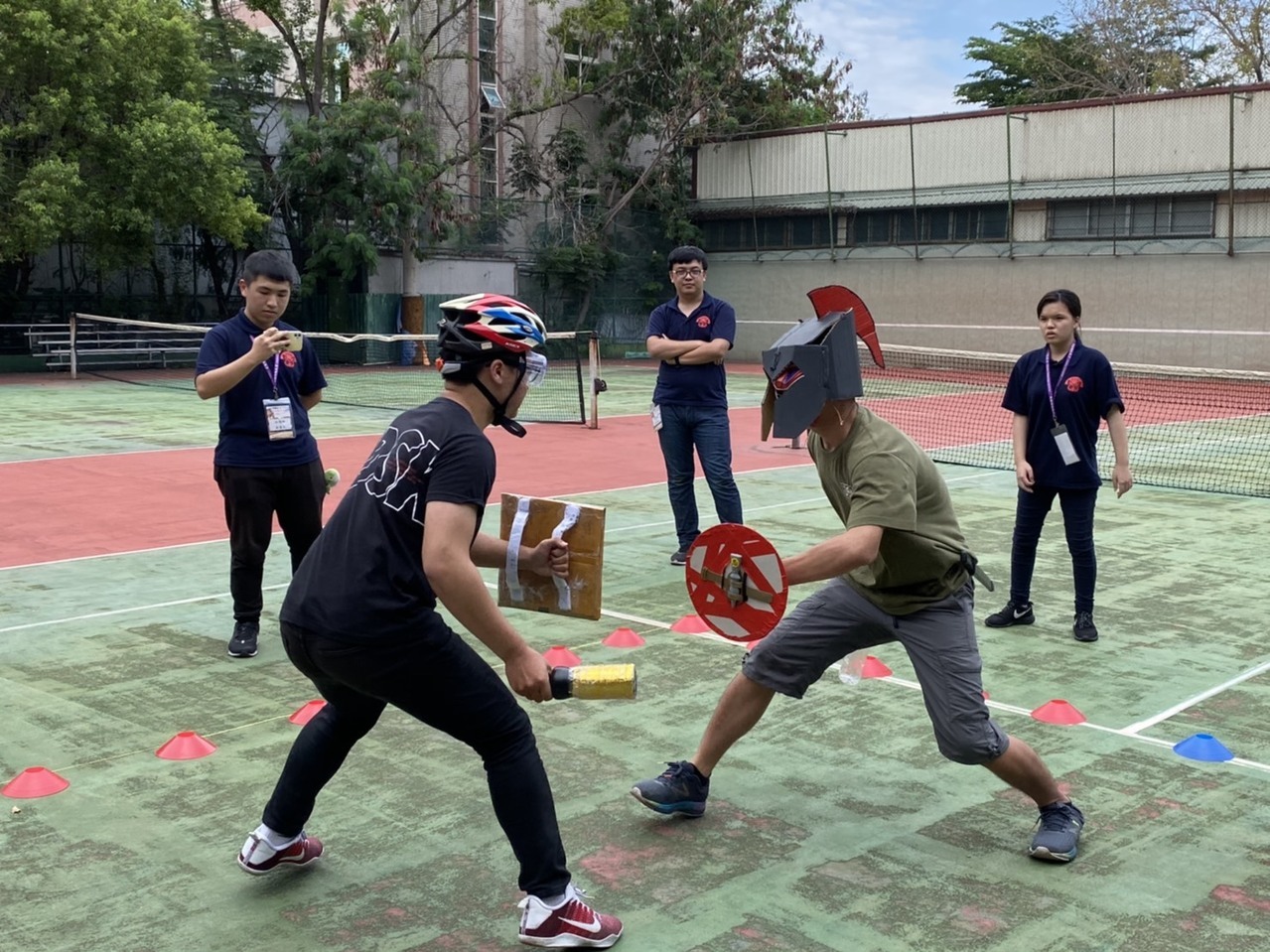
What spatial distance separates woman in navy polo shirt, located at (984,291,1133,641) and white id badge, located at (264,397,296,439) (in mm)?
4033

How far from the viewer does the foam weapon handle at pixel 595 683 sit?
355 centimetres

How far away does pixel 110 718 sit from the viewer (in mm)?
5766

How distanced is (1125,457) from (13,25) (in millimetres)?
27469

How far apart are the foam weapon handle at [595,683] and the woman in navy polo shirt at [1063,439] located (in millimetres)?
4384

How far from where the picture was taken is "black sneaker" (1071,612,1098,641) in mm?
7223

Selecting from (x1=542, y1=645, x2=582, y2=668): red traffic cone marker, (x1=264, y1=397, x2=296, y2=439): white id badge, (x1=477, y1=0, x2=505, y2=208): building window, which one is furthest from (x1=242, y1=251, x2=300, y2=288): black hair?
(x1=477, y1=0, x2=505, y2=208): building window

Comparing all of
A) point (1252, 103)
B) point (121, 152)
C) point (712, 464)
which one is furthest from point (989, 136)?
point (712, 464)

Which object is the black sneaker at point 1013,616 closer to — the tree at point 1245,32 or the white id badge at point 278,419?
the white id badge at point 278,419

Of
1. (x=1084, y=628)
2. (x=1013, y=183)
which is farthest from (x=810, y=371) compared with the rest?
(x=1013, y=183)

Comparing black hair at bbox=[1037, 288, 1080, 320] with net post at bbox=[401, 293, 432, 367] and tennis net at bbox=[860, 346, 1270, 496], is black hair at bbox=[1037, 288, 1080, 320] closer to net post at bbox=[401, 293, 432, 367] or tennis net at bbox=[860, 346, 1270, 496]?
tennis net at bbox=[860, 346, 1270, 496]

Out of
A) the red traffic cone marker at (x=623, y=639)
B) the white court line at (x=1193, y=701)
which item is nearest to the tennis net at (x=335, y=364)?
the red traffic cone marker at (x=623, y=639)

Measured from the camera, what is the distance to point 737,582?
3902 millimetres

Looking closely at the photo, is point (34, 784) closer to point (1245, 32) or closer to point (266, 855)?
point (266, 855)

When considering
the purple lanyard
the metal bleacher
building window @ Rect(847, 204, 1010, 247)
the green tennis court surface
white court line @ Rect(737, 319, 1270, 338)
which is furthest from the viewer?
building window @ Rect(847, 204, 1010, 247)
